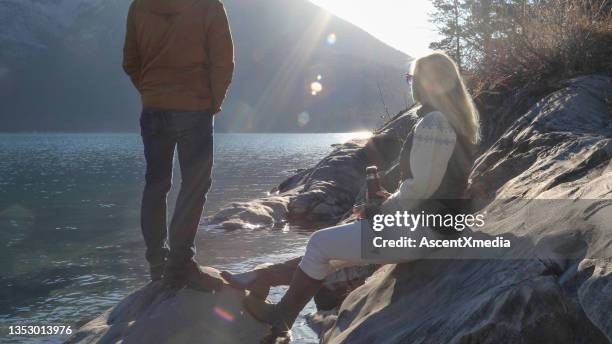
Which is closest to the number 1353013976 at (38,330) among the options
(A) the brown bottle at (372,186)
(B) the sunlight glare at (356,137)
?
(A) the brown bottle at (372,186)

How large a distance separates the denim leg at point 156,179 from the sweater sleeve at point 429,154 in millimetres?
2443

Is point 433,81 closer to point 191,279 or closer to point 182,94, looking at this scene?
point 182,94

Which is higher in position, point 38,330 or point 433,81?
point 433,81

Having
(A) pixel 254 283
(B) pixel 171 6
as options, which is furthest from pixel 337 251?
(B) pixel 171 6

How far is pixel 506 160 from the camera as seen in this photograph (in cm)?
587

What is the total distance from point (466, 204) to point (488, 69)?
17.7 ft

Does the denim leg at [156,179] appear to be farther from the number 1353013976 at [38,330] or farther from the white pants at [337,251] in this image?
the number 1353013976 at [38,330]

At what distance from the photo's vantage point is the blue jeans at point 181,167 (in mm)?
5184

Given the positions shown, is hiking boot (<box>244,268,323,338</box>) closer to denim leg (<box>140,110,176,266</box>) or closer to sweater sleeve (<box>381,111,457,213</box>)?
sweater sleeve (<box>381,111,457,213</box>)

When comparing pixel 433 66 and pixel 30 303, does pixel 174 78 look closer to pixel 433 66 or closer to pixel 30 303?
pixel 433 66

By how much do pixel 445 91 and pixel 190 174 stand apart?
2.57 metres

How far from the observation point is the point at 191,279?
17.9ft

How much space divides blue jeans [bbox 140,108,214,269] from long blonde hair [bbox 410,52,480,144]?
82.7 inches

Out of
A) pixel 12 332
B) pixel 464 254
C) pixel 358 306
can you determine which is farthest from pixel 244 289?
pixel 12 332
